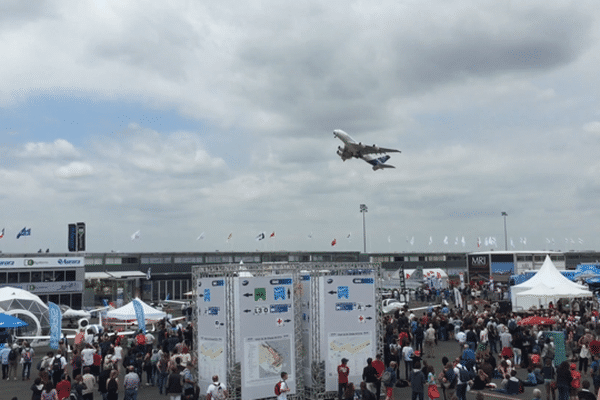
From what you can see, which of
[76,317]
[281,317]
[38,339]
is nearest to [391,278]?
[76,317]

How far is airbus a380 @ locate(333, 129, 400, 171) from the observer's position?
38.4 meters

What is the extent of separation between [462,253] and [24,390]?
3660 inches

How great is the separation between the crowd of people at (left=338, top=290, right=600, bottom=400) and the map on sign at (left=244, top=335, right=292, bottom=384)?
171cm

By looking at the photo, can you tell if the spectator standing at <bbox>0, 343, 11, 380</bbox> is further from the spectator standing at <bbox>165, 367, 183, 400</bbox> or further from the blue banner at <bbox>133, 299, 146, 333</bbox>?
the spectator standing at <bbox>165, 367, 183, 400</bbox>

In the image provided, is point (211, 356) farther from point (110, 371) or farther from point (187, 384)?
point (110, 371)

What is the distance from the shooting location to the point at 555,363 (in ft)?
66.3

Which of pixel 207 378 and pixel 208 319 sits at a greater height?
Result: pixel 208 319

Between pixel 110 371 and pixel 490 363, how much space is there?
1223 cm

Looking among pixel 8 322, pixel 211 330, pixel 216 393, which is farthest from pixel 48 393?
pixel 8 322

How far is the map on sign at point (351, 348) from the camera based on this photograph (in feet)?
57.8

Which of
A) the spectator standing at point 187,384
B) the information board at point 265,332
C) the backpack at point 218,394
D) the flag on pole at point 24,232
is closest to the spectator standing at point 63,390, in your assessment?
the spectator standing at point 187,384

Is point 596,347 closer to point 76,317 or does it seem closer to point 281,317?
point 281,317

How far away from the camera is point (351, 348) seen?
706 inches

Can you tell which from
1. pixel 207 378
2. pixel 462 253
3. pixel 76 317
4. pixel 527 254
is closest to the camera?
pixel 207 378
